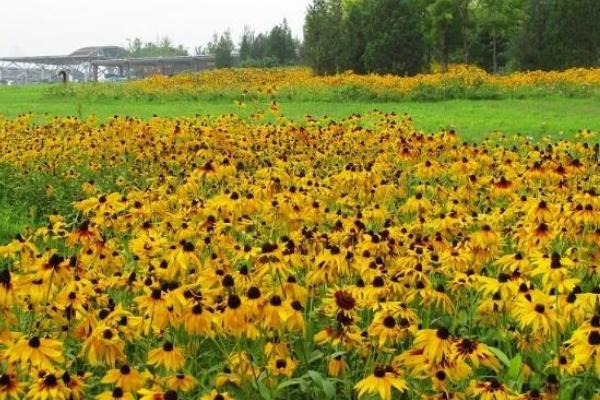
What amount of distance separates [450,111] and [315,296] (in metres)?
11.3

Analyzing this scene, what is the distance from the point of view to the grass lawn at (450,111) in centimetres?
1105

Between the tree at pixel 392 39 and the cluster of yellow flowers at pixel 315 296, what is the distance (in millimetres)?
21257

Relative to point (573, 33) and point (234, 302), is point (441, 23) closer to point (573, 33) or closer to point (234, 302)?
point (573, 33)

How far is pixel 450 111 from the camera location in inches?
553

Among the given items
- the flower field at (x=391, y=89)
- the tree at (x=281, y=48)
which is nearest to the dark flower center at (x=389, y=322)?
the flower field at (x=391, y=89)

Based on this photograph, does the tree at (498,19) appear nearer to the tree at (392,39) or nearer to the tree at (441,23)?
the tree at (441,23)

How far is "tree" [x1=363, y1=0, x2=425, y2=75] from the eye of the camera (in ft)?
84.9

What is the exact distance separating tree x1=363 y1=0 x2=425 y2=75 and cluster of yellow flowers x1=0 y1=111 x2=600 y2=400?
69.7 feet

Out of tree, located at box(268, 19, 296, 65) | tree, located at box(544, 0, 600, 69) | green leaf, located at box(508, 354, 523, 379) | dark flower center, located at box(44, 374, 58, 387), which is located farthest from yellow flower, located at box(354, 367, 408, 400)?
tree, located at box(268, 19, 296, 65)

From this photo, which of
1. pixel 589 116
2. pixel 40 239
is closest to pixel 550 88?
pixel 589 116

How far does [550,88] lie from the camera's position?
60.2ft

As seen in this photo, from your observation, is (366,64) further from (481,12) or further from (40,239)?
(40,239)

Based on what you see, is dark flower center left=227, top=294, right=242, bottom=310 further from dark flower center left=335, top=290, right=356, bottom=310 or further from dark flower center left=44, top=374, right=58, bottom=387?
dark flower center left=44, top=374, right=58, bottom=387

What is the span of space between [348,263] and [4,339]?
1.32 metres
